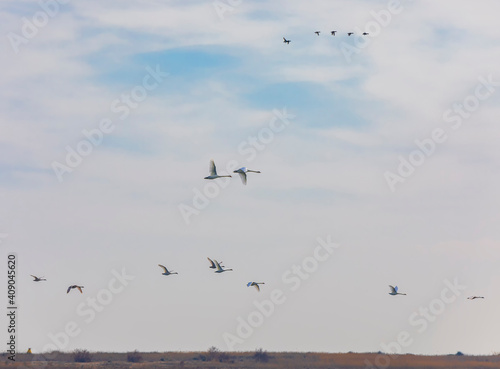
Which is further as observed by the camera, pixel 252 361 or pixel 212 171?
pixel 252 361

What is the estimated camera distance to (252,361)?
384ft

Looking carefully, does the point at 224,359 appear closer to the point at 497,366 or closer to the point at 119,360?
the point at 119,360

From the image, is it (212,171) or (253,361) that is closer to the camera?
(212,171)

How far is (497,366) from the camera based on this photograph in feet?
378

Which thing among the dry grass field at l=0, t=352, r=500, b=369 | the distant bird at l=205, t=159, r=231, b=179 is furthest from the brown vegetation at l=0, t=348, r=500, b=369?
the distant bird at l=205, t=159, r=231, b=179

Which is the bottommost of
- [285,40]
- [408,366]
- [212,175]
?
[408,366]

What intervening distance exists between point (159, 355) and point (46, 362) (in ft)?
60.2

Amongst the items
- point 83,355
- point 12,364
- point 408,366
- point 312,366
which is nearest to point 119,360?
point 83,355

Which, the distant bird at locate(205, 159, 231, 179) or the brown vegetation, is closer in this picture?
the distant bird at locate(205, 159, 231, 179)

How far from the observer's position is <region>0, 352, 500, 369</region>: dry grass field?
109750 mm

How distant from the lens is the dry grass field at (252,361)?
360 ft

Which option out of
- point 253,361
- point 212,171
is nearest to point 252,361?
point 253,361

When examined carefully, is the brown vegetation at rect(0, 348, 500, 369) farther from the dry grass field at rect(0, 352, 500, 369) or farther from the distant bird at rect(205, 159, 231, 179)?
the distant bird at rect(205, 159, 231, 179)

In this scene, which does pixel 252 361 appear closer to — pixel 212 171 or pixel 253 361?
pixel 253 361
